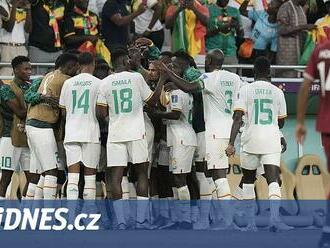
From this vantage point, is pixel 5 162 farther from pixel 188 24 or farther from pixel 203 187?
pixel 188 24

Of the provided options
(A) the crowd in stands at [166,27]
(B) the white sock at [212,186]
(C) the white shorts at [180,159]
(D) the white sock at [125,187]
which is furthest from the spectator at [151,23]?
(D) the white sock at [125,187]

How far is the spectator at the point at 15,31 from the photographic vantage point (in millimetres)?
20641

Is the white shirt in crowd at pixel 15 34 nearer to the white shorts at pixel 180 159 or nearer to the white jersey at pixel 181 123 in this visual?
the white jersey at pixel 181 123

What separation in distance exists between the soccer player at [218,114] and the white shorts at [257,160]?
1.22 feet

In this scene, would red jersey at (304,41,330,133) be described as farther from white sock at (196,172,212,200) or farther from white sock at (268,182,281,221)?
white sock at (196,172,212,200)

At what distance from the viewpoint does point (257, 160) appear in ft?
55.7

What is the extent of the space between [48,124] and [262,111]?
303cm

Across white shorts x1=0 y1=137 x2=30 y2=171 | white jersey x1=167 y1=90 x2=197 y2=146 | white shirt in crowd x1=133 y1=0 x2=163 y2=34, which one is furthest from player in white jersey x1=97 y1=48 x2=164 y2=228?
white shirt in crowd x1=133 y1=0 x2=163 y2=34

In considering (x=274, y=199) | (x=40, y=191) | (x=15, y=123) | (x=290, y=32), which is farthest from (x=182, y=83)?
(x=290, y=32)

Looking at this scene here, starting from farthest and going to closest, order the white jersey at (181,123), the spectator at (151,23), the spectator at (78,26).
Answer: the spectator at (151,23) → the spectator at (78,26) → the white jersey at (181,123)

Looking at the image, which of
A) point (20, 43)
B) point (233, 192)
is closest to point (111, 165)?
point (233, 192)

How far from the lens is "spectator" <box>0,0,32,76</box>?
20.6 meters

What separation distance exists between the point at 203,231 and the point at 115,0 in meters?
5.98

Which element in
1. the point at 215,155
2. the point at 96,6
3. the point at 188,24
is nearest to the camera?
the point at 215,155
